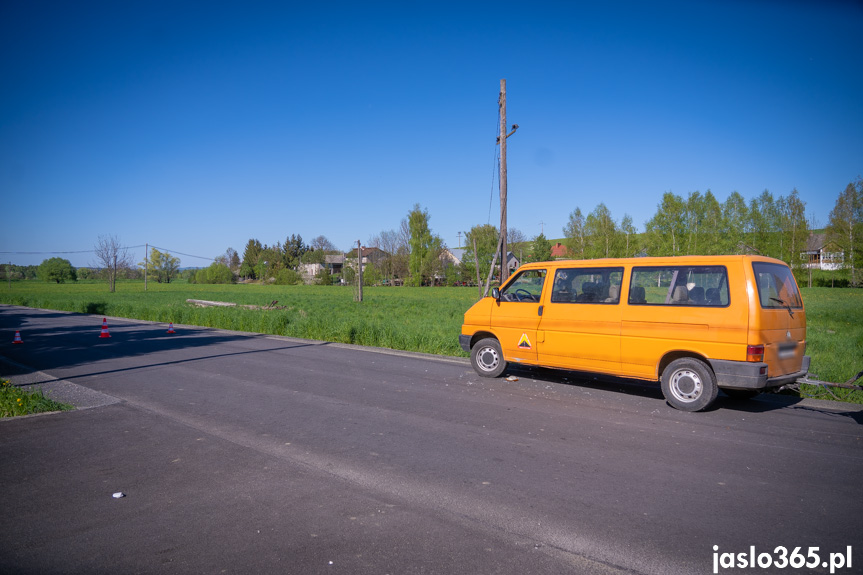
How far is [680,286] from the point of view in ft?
25.4

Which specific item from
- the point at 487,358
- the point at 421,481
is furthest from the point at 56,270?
the point at 421,481

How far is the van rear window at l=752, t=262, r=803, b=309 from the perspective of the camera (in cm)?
717

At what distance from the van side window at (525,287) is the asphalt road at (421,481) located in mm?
1666

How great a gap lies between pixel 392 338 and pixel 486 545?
11.8 m

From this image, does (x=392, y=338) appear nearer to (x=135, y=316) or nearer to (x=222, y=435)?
(x=222, y=435)

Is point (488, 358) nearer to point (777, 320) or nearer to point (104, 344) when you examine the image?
point (777, 320)

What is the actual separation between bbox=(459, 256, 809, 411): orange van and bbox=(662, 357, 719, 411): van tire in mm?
13

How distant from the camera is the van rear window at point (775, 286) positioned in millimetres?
7170

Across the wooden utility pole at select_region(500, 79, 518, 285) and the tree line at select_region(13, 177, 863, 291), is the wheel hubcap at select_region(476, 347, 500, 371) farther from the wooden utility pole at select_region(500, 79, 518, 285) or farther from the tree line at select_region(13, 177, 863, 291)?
the tree line at select_region(13, 177, 863, 291)

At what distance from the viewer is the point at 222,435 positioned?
6.24m

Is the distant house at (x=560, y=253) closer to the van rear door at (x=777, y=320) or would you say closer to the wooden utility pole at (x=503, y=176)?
the wooden utility pole at (x=503, y=176)

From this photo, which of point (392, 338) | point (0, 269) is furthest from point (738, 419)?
point (0, 269)

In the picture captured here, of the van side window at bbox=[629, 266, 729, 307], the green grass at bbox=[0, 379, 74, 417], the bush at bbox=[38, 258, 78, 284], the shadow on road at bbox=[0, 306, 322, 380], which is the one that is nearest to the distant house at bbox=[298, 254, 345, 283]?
the bush at bbox=[38, 258, 78, 284]

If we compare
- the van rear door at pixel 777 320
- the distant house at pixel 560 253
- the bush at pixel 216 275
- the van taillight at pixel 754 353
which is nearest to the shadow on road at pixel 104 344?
the van taillight at pixel 754 353
